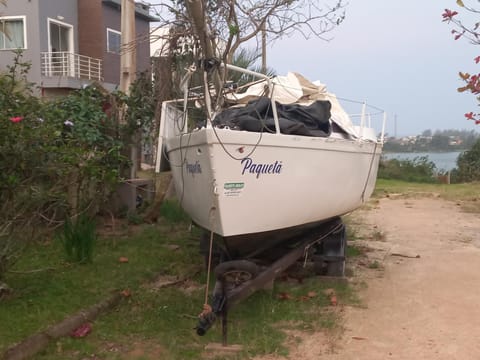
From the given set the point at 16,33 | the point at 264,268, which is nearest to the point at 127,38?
the point at 264,268

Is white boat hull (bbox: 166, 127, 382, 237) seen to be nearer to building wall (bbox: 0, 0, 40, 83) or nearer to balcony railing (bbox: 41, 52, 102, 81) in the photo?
building wall (bbox: 0, 0, 40, 83)

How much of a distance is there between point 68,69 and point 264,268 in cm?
1634

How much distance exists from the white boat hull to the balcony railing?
14.5m

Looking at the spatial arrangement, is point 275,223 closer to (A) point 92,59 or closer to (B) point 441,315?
(B) point 441,315

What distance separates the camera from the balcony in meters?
18.8

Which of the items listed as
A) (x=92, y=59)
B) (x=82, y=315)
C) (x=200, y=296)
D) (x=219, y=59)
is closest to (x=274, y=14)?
(x=219, y=59)

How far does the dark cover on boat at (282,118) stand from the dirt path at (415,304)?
1.86 m

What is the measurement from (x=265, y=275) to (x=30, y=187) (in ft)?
7.43

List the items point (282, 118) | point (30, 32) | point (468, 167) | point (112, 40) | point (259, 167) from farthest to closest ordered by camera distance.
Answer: point (468, 167)
point (112, 40)
point (30, 32)
point (282, 118)
point (259, 167)

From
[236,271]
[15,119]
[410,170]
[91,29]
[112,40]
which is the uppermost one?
[91,29]

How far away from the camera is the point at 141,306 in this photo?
539cm

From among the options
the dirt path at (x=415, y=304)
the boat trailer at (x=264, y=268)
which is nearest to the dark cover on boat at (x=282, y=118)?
the boat trailer at (x=264, y=268)

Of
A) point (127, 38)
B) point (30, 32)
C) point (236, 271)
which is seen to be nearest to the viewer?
point (236, 271)

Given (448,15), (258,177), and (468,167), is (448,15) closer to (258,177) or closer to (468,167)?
(258,177)
